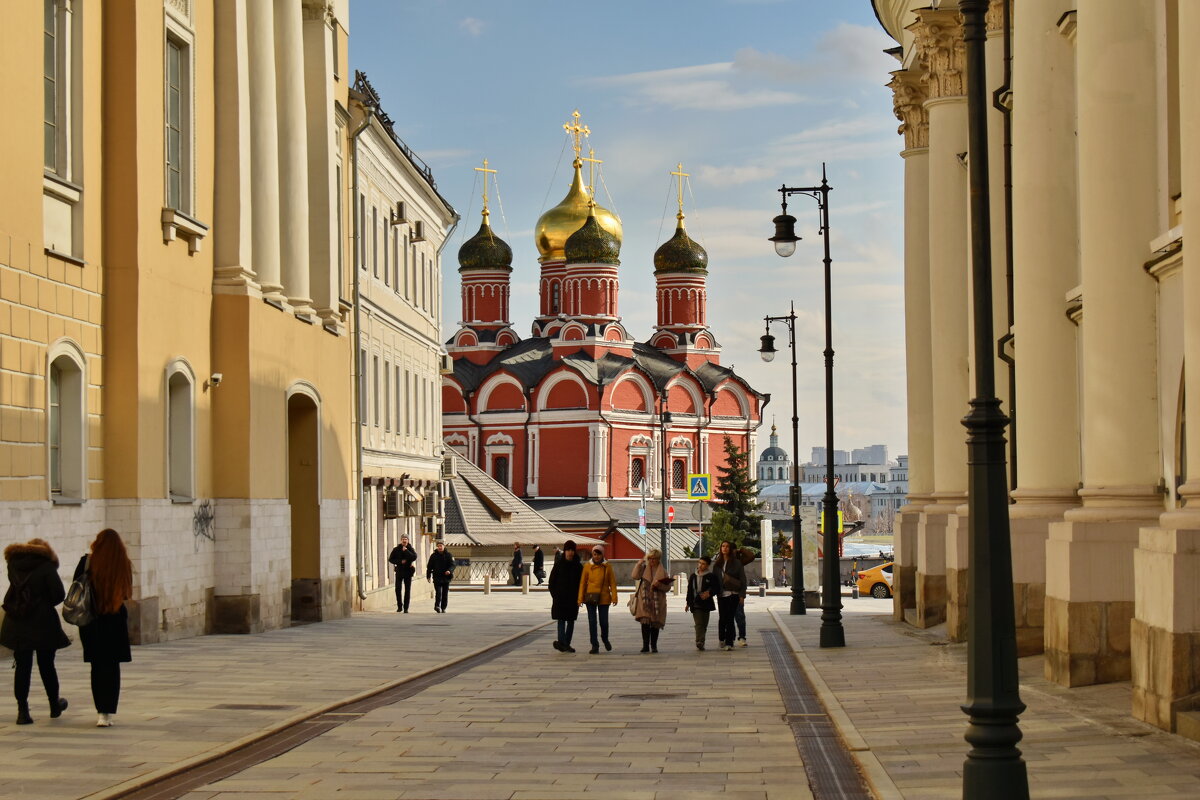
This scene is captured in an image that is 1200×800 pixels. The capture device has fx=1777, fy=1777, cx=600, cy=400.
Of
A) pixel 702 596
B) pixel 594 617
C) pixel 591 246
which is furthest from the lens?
pixel 591 246

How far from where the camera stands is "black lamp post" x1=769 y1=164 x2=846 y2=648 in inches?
952

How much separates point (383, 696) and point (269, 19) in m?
14.2

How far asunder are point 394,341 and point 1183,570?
3267 cm

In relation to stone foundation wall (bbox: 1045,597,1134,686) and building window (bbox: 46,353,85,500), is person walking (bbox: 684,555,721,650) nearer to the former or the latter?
building window (bbox: 46,353,85,500)

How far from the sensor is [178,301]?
940 inches

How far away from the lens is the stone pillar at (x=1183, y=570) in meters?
12.5

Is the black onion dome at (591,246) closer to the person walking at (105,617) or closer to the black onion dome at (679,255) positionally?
the black onion dome at (679,255)

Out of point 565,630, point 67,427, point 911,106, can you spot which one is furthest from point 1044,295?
point 911,106

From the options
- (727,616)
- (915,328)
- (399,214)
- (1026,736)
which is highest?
(399,214)

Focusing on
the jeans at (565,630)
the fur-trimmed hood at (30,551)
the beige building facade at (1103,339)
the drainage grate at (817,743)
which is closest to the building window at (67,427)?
the jeans at (565,630)

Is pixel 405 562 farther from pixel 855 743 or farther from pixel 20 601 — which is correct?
pixel 855 743

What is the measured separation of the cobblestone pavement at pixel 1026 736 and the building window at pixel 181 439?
30.7 ft

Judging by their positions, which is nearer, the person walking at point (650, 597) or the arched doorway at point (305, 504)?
the person walking at point (650, 597)

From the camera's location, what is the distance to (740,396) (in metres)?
102
